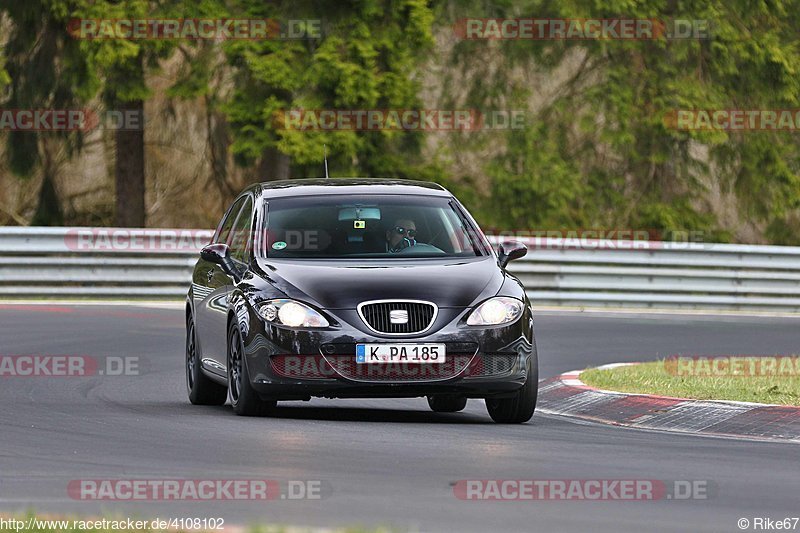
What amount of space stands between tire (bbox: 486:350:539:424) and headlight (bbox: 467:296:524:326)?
1.16 feet

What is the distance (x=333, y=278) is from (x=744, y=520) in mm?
4330

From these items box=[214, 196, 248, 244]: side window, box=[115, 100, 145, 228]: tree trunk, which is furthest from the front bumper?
box=[115, 100, 145, 228]: tree trunk

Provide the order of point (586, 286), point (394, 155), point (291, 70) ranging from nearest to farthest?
point (586, 286)
point (291, 70)
point (394, 155)

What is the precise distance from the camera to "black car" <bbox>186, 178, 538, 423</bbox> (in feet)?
38.6

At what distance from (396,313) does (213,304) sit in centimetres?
214

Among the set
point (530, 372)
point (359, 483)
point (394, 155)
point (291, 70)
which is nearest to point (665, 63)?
point (394, 155)

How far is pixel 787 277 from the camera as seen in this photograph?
26875mm

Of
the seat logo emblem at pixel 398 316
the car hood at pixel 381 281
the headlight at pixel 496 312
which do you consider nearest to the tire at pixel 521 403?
the headlight at pixel 496 312

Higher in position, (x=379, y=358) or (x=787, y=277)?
(x=379, y=358)

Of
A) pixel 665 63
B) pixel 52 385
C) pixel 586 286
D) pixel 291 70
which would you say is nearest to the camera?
pixel 52 385

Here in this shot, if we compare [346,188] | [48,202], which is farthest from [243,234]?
[48,202]

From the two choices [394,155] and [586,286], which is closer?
[586,286]

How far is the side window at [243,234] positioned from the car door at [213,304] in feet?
0.56

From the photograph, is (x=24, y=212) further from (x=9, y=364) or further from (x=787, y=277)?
(x=9, y=364)
